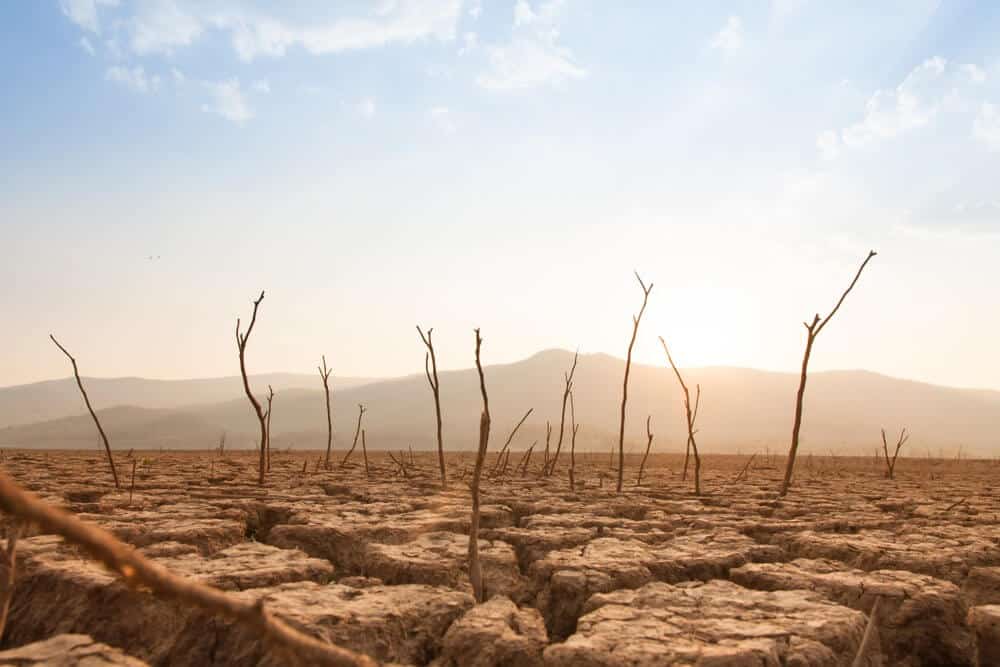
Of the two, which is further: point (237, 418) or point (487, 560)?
point (237, 418)

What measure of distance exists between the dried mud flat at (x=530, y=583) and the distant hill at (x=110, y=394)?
103 meters

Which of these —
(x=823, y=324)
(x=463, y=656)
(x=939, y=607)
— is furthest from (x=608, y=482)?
(x=463, y=656)

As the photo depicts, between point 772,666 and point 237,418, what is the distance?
71.3 meters

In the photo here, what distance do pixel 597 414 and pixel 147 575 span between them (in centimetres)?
6964

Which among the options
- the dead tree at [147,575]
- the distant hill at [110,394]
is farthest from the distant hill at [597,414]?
the dead tree at [147,575]

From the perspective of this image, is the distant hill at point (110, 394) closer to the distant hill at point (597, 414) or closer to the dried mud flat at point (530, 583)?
the distant hill at point (597, 414)

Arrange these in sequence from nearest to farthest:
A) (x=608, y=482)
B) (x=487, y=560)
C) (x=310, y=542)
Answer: (x=487, y=560), (x=310, y=542), (x=608, y=482)

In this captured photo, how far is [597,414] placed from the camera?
69.2 meters

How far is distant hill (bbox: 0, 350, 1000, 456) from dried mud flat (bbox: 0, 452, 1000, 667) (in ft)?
129

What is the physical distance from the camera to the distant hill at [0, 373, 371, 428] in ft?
344

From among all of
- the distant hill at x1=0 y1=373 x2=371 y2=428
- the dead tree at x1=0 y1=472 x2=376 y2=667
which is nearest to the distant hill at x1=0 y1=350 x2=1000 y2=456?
the distant hill at x1=0 y1=373 x2=371 y2=428

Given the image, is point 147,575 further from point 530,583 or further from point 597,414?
point 597,414

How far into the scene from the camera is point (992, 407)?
79500mm

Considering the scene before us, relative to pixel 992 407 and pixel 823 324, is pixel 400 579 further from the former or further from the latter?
pixel 992 407
